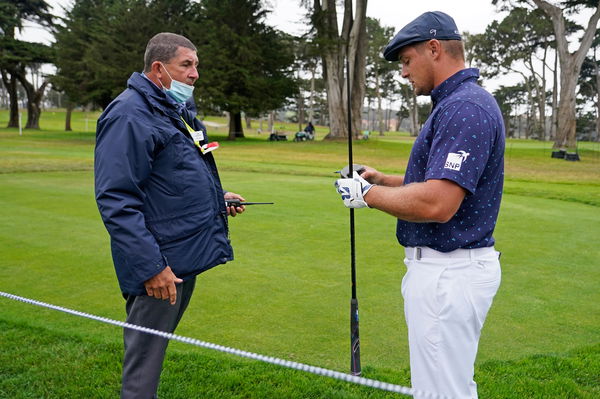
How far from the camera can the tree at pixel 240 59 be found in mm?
35875

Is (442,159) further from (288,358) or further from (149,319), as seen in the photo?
(288,358)

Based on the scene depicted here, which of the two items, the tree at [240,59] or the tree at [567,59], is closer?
the tree at [567,59]

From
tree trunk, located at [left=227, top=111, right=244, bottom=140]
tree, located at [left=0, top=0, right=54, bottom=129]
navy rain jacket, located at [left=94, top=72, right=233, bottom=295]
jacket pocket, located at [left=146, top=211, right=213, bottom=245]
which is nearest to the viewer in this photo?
navy rain jacket, located at [left=94, top=72, right=233, bottom=295]

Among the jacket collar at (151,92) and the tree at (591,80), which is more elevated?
the tree at (591,80)

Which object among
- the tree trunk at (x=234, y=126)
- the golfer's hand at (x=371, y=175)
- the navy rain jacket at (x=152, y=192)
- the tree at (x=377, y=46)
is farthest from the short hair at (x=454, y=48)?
the tree at (x=377, y=46)

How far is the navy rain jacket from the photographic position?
93.7 inches

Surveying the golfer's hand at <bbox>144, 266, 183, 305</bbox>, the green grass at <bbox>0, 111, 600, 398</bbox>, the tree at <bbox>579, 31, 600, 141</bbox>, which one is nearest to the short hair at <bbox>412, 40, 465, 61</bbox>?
the golfer's hand at <bbox>144, 266, 183, 305</bbox>

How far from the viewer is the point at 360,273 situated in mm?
5324

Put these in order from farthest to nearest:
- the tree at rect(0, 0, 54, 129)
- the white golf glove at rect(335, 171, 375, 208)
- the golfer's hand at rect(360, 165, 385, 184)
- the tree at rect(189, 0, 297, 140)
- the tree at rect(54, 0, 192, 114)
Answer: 1. the tree at rect(0, 0, 54, 129)
2. the tree at rect(54, 0, 192, 114)
3. the tree at rect(189, 0, 297, 140)
4. the golfer's hand at rect(360, 165, 385, 184)
5. the white golf glove at rect(335, 171, 375, 208)

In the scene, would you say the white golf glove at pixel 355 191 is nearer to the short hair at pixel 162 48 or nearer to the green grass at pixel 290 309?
the short hair at pixel 162 48

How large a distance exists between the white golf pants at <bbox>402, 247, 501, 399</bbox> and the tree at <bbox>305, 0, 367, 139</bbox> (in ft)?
92.8

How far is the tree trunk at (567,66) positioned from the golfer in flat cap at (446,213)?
2906 centimetres

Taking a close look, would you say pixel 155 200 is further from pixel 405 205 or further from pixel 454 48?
pixel 454 48

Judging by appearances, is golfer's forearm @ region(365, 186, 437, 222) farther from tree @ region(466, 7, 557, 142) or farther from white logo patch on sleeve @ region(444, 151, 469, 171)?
tree @ region(466, 7, 557, 142)
